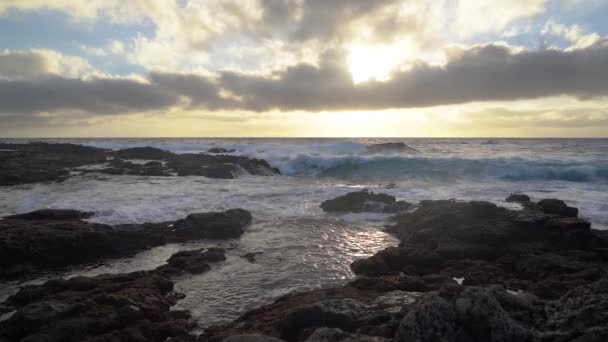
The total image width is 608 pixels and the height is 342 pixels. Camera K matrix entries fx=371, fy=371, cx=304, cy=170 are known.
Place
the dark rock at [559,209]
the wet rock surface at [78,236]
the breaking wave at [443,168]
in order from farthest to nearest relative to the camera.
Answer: the breaking wave at [443,168], the dark rock at [559,209], the wet rock surface at [78,236]

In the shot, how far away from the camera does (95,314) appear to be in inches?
239

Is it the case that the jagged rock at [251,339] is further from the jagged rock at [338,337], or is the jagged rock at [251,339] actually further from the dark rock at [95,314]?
the dark rock at [95,314]

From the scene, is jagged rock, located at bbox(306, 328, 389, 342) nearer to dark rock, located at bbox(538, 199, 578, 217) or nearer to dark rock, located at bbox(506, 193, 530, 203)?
dark rock, located at bbox(538, 199, 578, 217)

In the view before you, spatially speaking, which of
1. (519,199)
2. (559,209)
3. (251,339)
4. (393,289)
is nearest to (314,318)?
(251,339)

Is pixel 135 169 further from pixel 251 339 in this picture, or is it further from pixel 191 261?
pixel 251 339

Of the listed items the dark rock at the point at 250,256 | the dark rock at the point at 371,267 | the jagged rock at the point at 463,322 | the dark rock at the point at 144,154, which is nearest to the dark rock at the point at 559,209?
the dark rock at the point at 371,267

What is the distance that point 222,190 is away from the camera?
23516 mm

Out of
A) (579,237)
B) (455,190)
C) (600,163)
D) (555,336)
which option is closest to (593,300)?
(555,336)

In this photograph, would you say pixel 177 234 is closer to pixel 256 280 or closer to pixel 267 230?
pixel 267 230

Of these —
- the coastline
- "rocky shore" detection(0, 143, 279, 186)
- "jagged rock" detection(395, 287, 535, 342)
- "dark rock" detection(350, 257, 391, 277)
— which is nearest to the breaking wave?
"rocky shore" detection(0, 143, 279, 186)

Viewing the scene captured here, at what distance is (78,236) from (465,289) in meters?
10.5

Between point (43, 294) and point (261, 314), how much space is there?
4.40 m

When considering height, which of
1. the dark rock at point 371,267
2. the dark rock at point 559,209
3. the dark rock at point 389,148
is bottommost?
the dark rock at point 371,267

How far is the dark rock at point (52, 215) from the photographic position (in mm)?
13246
